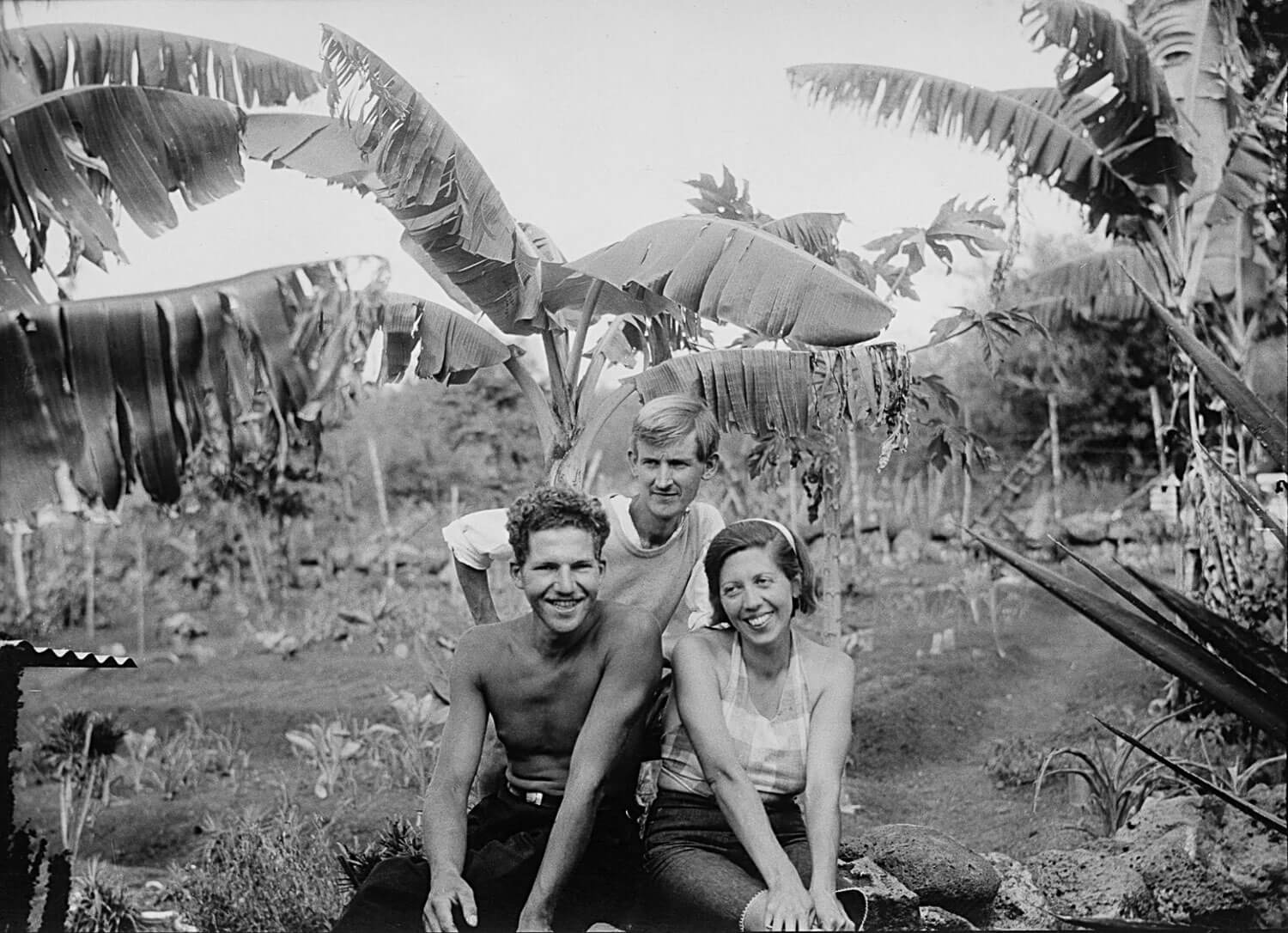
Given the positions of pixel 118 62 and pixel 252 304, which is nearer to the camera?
pixel 252 304

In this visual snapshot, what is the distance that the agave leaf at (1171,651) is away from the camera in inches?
72.2

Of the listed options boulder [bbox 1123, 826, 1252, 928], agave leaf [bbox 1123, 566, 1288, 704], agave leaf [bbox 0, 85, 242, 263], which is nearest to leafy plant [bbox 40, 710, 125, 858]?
agave leaf [bbox 0, 85, 242, 263]

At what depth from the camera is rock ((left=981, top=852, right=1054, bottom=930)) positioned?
3.54 metres

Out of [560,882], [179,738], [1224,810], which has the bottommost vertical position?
[179,738]

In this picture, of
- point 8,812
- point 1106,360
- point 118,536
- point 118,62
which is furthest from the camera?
point 1106,360

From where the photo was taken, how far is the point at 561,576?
98.7 inches

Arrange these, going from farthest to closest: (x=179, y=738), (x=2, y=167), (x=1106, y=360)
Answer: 1. (x=1106, y=360)
2. (x=179, y=738)
3. (x=2, y=167)

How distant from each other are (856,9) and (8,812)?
3.77 meters

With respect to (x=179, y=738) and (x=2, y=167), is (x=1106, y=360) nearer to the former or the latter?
(x=179, y=738)

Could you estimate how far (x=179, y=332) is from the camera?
8.27 ft

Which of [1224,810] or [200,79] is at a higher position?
[200,79]

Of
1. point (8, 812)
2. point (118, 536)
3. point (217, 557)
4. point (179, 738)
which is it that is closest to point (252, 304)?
point (8, 812)

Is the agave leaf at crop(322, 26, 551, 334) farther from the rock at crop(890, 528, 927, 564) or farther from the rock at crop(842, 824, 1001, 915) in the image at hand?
the rock at crop(890, 528, 927, 564)

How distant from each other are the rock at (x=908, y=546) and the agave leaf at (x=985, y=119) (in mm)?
6165
